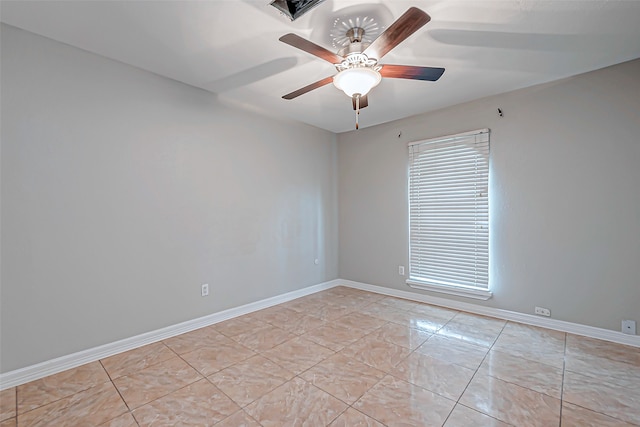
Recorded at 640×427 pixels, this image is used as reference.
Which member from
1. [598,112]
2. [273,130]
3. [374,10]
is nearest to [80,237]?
[273,130]

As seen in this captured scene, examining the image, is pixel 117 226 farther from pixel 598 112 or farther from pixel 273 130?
pixel 598 112

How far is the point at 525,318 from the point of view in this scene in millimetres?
3086

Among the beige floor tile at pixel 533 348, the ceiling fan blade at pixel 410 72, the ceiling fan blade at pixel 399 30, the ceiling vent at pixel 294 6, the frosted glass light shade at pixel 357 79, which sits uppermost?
the ceiling vent at pixel 294 6

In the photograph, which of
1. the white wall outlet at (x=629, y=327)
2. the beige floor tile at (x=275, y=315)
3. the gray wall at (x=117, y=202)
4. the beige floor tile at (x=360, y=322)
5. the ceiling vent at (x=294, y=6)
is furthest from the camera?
the beige floor tile at (x=275, y=315)

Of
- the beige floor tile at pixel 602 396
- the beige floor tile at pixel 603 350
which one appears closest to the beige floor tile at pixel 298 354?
the beige floor tile at pixel 602 396

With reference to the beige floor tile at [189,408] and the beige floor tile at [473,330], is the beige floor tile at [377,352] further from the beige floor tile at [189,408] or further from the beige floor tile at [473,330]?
the beige floor tile at [189,408]

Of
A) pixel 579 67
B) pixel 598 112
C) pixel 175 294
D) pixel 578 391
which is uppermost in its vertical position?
pixel 579 67

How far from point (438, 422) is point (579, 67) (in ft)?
10.7

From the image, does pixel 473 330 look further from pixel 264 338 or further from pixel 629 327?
pixel 264 338

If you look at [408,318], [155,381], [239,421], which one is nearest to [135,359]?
[155,381]

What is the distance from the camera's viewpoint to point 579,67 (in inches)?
103

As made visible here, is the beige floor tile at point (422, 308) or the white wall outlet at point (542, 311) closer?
the white wall outlet at point (542, 311)

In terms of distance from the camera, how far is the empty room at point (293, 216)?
188 centimetres

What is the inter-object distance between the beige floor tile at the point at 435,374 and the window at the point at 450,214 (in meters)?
1.45
